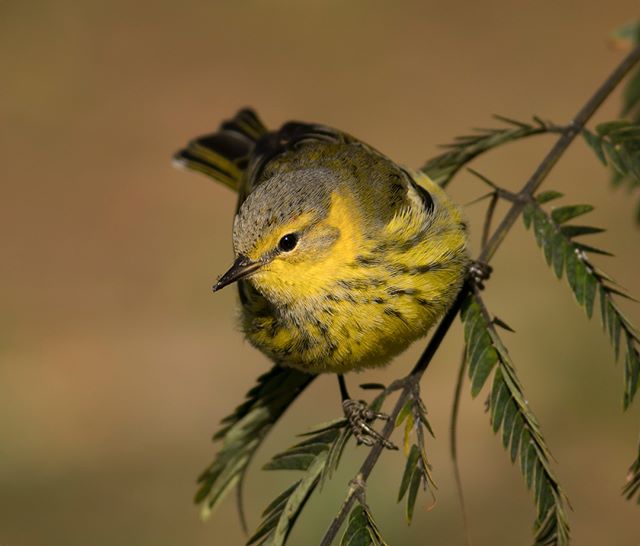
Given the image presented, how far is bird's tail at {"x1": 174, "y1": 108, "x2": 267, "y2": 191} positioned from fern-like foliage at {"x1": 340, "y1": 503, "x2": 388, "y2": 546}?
307 centimetres

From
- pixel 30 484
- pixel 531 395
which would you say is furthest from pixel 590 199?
pixel 30 484

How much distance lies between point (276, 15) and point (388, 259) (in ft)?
34.7

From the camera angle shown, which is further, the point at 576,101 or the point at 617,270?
the point at 576,101

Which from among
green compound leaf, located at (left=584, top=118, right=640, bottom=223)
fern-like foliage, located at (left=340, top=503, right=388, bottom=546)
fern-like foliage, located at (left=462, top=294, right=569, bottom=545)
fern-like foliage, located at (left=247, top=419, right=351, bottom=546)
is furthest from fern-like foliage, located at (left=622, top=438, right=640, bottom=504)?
green compound leaf, located at (left=584, top=118, right=640, bottom=223)

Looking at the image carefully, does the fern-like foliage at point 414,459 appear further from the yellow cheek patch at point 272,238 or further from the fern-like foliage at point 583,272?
the yellow cheek patch at point 272,238

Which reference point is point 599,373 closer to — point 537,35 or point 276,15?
point 537,35

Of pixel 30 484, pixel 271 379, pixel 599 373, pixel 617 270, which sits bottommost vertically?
pixel 30 484

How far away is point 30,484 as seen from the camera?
6.84 metres

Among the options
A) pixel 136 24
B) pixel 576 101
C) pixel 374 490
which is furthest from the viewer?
pixel 136 24

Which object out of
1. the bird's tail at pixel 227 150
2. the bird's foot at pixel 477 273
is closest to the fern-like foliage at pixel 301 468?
the bird's foot at pixel 477 273

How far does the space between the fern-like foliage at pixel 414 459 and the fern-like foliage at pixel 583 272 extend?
506 mm

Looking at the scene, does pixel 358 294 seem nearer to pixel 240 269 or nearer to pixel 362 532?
pixel 240 269

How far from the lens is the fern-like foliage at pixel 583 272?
7.73 feet

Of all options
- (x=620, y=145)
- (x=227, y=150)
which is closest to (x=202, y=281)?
(x=227, y=150)
